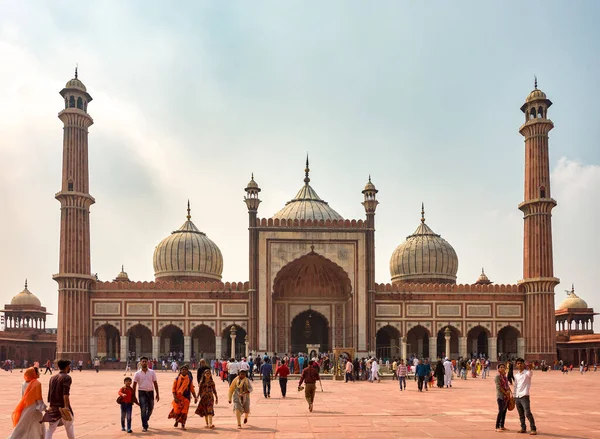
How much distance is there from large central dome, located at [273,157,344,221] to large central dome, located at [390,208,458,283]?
6382 millimetres

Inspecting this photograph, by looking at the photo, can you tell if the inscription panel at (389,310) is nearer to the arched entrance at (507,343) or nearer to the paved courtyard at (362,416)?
the arched entrance at (507,343)

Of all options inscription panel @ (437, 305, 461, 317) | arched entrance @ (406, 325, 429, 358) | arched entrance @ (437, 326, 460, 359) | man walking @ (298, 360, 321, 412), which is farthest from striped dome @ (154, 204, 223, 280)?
man walking @ (298, 360, 321, 412)

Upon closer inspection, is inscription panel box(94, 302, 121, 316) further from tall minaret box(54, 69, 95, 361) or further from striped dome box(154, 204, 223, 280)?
striped dome box(154, 204, 223, 280)

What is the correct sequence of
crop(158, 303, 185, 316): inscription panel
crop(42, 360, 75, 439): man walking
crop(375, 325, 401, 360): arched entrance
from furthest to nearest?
crop(375, 325, 401, 360): arched entrance < crop(158, 303, 185, 316): inscription panel < crop(42, 360, 75, 439): man walking

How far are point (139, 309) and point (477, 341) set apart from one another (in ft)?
63.1

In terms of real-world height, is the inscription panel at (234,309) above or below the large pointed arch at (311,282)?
below

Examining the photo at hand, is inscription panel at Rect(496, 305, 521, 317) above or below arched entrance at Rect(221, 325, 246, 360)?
above

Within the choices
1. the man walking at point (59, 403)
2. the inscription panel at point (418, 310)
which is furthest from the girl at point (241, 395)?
the inscription panel at point (418, 310)

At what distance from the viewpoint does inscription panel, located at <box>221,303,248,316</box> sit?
40125mm

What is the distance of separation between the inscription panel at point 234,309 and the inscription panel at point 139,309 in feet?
12.7

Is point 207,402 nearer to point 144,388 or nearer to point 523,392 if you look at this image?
point 144,388

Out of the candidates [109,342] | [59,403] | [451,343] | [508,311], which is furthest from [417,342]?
[59,403]

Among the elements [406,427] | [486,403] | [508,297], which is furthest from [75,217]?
[406,427]

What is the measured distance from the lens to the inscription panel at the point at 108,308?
3959 centimetres
